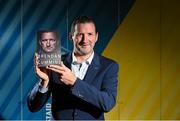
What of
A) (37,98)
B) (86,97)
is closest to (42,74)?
(37,98)

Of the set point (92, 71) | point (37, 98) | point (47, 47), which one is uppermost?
point (47, 47)

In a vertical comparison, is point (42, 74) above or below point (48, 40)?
below

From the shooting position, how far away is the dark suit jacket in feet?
5.18

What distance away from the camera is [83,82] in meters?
1.55

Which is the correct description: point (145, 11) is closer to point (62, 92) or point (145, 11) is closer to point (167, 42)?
point (167, 42)

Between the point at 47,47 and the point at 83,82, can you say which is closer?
the point at 83,82

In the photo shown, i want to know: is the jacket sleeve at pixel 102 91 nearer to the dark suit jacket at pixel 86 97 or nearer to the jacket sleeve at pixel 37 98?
the dark suit jacket at pixel 86 97

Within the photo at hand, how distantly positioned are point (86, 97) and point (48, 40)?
0.97ft

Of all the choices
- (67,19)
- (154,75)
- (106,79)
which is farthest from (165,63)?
(106,79)

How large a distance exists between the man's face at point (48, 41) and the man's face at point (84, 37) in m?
0.09

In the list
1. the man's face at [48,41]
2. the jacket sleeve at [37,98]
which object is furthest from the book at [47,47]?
the jacket sleeve at [37,98]

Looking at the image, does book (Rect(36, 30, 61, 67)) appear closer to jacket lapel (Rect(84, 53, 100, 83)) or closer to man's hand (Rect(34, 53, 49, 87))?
man's hand (Rect(34, 53, 49, 87))

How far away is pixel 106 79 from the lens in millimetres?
1639

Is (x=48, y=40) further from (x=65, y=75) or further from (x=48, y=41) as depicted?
(x=65, y=75)
